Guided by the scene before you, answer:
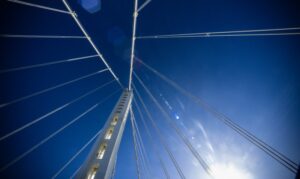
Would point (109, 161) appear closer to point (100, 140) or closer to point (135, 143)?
point (100, 140)

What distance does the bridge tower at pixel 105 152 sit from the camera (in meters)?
4.99

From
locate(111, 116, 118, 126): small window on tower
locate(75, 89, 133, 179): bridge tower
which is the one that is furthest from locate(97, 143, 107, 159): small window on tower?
locate(111, 116, 118, 126): small window on tower

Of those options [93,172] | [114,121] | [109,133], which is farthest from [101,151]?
[114,121]

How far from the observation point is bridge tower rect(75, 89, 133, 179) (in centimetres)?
499

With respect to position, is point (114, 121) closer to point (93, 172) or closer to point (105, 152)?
point (105, 152)

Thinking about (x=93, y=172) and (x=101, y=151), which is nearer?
(x=93, y=172)

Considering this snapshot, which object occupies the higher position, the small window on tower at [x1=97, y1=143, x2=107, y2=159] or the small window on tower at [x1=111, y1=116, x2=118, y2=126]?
the small window on tower at [x1=111, y1=116, x2=118, y2=126]

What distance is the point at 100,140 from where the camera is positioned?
6.39 m

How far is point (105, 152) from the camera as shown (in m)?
5.74

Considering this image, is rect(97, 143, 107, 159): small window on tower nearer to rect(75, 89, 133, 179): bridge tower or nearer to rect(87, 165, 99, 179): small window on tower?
rect(75, 89, 133, 179): bridge tower

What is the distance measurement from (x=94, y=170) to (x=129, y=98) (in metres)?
5.36

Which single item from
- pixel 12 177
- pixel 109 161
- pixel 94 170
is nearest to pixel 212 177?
pixel 109 161

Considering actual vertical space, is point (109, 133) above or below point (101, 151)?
above

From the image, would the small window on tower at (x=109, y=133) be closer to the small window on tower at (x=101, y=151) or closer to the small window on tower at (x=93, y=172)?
the small window on tower at (x=101, y=151)
